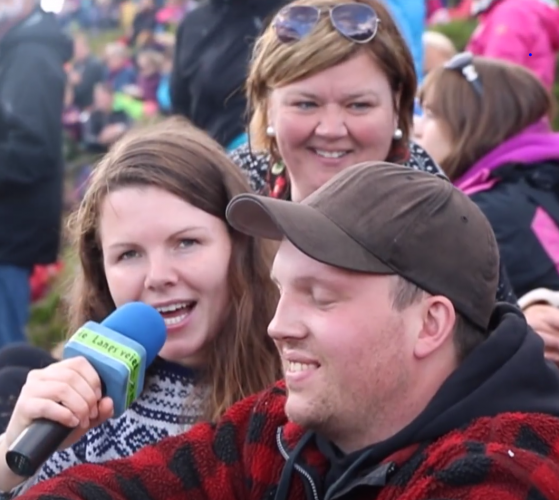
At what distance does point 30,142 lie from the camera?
5.66 meters

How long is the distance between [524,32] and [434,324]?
4.36 metres

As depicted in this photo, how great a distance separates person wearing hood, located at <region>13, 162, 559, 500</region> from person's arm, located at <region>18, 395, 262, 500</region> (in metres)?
0.22

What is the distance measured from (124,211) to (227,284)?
0.31 meters

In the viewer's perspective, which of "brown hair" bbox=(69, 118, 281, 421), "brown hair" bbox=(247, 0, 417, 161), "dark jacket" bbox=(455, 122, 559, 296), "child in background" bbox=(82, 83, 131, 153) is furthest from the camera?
"child in background" bbox=(82, 83, 131, 153)

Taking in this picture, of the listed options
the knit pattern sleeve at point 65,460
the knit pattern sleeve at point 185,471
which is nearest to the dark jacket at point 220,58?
the knit pattern sleeve at point 65,460

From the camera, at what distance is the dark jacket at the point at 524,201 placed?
13.5 ft

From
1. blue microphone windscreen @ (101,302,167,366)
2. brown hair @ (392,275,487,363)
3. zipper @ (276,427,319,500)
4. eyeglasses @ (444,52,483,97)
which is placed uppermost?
brown hair @ (392,275,487,363)

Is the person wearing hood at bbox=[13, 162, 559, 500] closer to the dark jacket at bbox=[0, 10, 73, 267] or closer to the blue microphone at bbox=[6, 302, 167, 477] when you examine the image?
the blue microphone at bbox=[6, 302, 167, 477]

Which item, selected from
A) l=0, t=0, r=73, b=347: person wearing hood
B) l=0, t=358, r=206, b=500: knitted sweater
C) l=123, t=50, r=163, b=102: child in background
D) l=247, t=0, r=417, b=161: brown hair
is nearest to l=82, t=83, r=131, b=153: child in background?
l=123, t=50, r=163, b=102: child in background

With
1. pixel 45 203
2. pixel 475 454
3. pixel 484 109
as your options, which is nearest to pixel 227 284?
pixel 475 454

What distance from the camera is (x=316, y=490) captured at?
6.79 ft

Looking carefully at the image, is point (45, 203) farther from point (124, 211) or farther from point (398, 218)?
point (398, 218)

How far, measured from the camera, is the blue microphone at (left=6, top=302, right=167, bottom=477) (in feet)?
6.53

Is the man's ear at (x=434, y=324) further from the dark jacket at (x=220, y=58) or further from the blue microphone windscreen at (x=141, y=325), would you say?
the dark jacket at (x=220, y=58)
